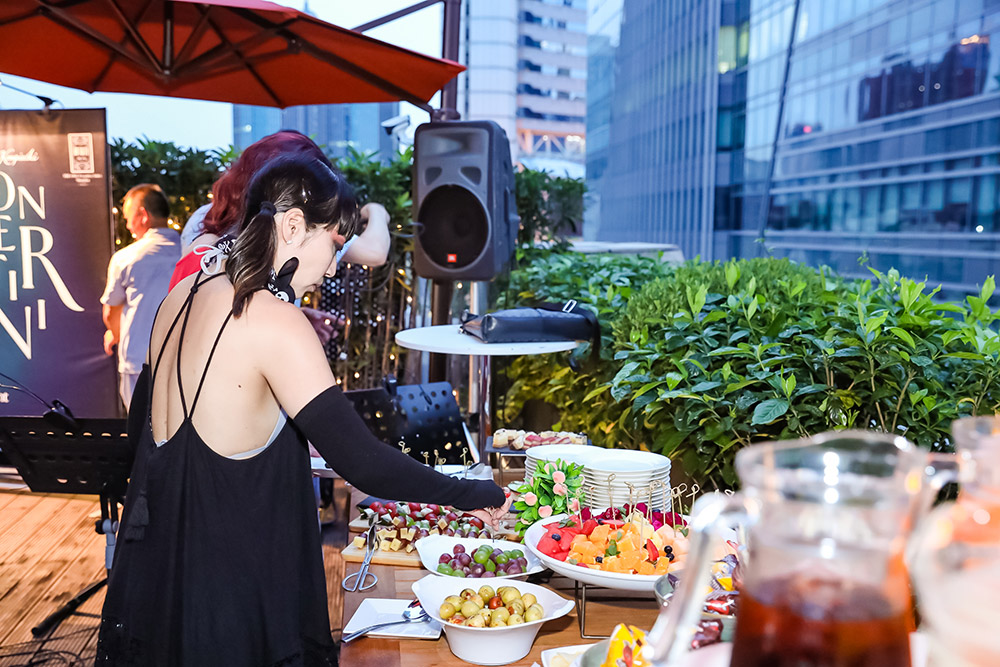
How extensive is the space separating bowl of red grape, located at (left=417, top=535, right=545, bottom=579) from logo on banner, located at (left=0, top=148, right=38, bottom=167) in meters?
3.65

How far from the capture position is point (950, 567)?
396mm

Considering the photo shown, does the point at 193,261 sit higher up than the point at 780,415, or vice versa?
the point at 193,261

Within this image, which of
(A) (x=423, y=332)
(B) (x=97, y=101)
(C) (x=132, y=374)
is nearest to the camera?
(A) (x=423, y=332)

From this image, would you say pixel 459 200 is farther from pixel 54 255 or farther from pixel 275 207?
pixel 54 255

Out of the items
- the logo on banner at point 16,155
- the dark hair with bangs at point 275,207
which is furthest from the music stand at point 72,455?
the logo on banner at point 16,155

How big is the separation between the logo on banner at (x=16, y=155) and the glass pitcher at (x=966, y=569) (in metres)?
4.72

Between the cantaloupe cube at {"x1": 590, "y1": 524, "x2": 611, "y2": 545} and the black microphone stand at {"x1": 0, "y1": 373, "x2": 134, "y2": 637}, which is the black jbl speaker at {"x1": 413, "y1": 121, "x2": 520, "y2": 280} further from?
the cantaloupe cube at {"x1": 590, "y1": 524, "x2": 611, "y2": 545}

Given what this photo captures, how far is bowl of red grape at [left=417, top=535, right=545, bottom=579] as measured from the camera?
150cm

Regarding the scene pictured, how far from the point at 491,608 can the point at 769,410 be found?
2.81ft

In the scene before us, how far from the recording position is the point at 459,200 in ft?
11.5

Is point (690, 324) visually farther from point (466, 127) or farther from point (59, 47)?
point (59, 47)

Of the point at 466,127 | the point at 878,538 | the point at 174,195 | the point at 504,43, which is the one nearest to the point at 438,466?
the point at 466,127

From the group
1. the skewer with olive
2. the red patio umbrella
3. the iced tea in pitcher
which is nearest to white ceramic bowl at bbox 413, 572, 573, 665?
the skewer with olive

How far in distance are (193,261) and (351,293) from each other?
10.6ft
